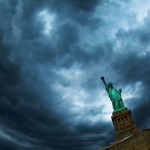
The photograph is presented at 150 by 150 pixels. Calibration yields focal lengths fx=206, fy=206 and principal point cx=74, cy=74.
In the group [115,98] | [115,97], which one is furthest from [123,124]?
[115,97]

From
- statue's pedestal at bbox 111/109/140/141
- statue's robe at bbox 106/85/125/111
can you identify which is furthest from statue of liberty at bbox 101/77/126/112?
statue's pedestal at bbox 111/109/140/141

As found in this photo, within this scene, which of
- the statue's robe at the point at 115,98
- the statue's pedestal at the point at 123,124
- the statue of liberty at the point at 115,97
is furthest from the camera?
the statue's robe at the point at 115,98

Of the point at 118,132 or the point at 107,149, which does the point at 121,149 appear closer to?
the point at 107,149

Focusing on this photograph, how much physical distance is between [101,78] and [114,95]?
447cm

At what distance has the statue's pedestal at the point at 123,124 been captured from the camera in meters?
36.1

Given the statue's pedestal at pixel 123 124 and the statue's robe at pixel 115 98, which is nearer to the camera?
the statue's pedestal at pixel 123 124

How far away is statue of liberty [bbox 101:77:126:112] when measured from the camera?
128 feet

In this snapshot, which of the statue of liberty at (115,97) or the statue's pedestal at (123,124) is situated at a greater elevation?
the statue of liberty at (115,97)

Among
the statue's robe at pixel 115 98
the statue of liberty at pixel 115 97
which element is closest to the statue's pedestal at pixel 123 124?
the statue of liberty at pixel 115 97

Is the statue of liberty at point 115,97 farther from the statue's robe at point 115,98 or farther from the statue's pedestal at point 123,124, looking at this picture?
the statue's pedestal at point 123,124

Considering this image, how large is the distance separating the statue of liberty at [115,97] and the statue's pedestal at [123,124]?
1.20 meters

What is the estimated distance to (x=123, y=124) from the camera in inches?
1465

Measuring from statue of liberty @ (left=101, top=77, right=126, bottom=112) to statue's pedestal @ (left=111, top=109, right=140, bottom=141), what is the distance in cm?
120

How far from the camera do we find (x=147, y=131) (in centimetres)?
2867
